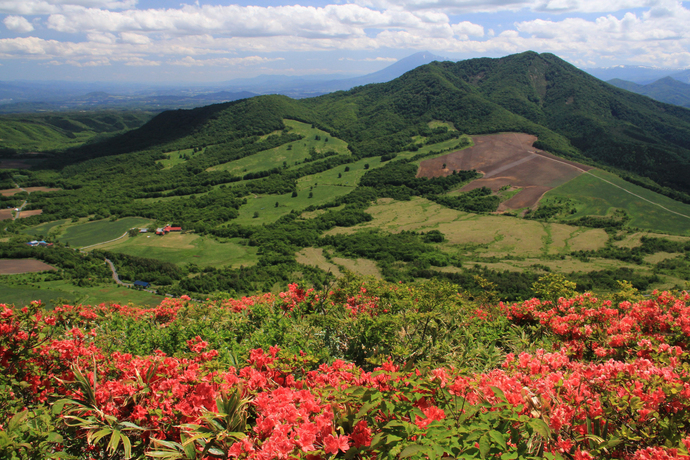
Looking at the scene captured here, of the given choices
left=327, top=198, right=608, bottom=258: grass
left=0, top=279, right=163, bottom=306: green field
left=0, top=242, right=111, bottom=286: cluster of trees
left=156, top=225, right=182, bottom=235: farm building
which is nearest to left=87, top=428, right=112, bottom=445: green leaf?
left=0, top=279, right=163, bottom=306: green field

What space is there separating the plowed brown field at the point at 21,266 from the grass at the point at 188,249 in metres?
12.0

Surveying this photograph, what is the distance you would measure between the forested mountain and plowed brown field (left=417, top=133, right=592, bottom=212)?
9.92m

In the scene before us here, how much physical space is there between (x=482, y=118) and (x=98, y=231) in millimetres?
146446

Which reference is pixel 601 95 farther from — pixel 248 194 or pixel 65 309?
pixel 65 309

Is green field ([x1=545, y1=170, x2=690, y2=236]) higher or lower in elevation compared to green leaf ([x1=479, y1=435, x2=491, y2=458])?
lower

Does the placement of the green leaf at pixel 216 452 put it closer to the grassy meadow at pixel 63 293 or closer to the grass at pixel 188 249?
the grassy meadow at pixel 63 293

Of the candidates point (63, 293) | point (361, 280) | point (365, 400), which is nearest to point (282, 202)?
point (63, 293)

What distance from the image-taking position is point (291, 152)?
145 m

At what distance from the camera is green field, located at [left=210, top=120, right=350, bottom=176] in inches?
5290

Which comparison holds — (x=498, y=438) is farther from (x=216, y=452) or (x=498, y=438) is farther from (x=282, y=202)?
(x=282, y=202)

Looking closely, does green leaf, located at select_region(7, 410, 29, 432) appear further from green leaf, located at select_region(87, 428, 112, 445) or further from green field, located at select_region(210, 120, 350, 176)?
green field, located at select_region(210, 120, 350, 176)

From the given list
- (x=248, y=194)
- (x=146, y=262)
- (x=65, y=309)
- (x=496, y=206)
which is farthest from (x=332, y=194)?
(x=65, y=309)

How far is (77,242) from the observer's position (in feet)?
256

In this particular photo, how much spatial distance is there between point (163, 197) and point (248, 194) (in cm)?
2610
